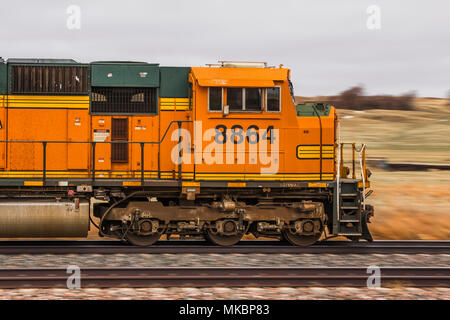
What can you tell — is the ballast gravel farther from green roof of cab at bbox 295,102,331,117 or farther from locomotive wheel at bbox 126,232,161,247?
green roof of cab at bbox 295,102,331,117

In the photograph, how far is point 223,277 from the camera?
898 cm

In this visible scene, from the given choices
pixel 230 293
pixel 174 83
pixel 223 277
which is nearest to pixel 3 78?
pixel 174 83

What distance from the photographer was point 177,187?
39.0 ft

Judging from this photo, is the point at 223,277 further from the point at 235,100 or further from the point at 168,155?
the point at 235,100

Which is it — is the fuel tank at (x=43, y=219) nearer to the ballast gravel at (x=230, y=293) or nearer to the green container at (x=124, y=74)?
the green container at (x=124, y=74)

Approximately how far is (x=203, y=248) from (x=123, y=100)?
3.80 metres

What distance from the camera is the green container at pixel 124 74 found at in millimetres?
12031

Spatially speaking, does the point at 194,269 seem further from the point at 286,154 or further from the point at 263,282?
the point at 286,154

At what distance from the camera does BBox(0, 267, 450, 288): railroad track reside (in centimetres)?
870

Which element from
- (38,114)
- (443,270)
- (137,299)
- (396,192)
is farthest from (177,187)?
(396,192)

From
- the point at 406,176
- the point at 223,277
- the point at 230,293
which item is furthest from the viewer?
the point at 406,176

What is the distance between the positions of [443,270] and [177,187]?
Result: 222 inches

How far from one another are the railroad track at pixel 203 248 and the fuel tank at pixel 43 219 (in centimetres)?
39

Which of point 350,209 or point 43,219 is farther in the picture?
point 350,209
